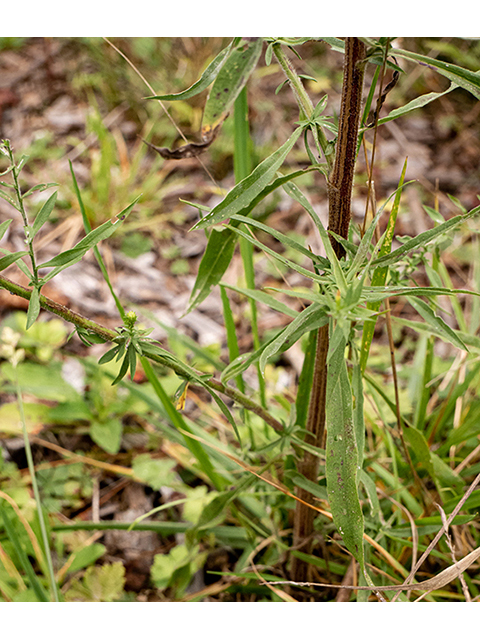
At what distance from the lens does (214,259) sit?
667mm

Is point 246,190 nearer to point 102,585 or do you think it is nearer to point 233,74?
point 233,74

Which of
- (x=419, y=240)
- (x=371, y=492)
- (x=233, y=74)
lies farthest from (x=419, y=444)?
(x=233, y=74)

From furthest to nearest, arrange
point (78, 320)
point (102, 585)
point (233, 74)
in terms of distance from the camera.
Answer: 1. point (102, 585)
2. point (78, 320)
3. point (233, 74)

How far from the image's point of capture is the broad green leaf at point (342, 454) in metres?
0.52

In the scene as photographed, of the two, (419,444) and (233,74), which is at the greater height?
(233,74)

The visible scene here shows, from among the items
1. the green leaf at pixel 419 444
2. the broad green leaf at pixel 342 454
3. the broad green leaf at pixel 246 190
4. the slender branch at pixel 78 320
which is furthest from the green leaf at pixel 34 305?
the green leaf at pixel 419 444

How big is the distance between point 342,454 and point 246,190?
29cm

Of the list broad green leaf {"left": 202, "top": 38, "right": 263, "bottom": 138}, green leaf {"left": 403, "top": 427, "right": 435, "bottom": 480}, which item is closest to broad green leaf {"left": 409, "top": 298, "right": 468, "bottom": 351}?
green leaf {"left": 403, "top": 427, "right": 435, "bottom": 480}

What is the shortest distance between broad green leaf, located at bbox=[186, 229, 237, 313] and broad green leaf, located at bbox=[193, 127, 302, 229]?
128mm

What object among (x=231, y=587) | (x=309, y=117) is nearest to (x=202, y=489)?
(x=231, y=587)

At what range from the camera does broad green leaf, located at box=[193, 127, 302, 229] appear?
0.51m

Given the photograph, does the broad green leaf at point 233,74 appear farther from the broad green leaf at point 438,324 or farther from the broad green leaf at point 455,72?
the broad green leaf at point 438,324

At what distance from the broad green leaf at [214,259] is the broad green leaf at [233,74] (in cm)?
20

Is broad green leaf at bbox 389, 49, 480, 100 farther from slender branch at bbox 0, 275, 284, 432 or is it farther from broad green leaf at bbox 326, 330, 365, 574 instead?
slender branch at bbox 0, 275, 284, 432
